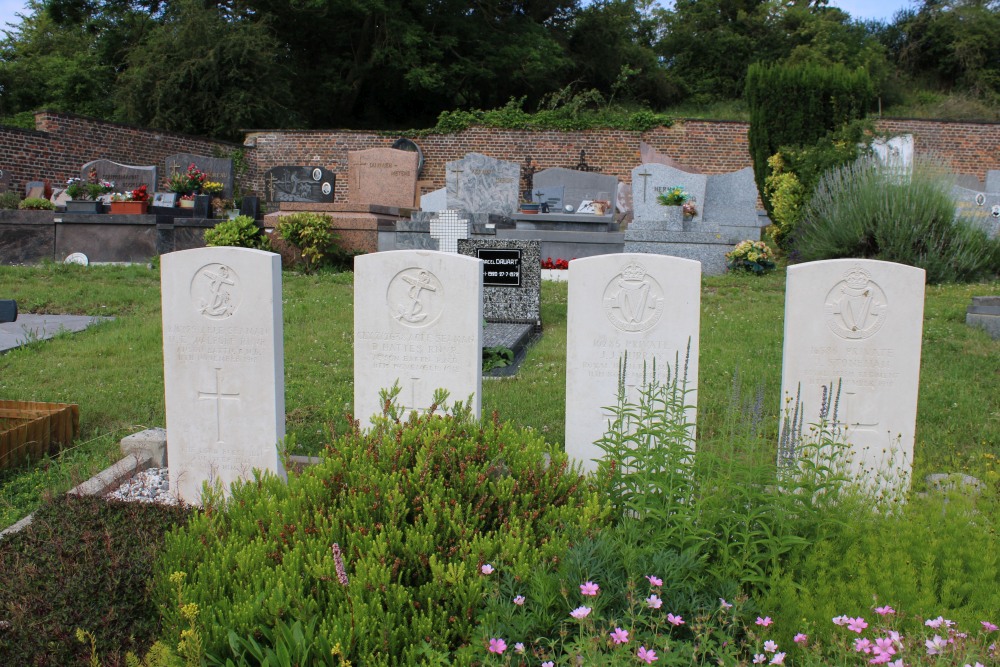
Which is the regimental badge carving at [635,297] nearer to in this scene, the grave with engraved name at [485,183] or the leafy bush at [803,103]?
the leafy bush at [803,103]

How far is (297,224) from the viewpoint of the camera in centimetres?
1184

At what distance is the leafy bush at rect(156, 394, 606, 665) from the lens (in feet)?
7.45

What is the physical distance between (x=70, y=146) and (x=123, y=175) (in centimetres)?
323

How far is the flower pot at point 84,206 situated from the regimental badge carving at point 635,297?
1246 cm

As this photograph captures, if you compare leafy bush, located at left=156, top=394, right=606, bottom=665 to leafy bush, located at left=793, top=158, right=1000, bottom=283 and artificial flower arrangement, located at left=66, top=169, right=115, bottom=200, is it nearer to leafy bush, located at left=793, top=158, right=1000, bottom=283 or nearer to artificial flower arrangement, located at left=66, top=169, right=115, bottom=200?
leafy bush, located at left=793, top=158, right=1000, bottom=283

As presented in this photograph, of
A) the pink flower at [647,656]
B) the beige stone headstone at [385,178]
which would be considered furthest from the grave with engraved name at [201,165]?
the pink flower at [647,656]

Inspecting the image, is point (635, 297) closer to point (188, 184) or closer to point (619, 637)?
point (619, 637)

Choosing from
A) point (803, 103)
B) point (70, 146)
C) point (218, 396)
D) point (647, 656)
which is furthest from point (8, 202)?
point (647, 656)

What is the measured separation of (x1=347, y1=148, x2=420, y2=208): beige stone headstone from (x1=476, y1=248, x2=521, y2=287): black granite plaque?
27.1ft

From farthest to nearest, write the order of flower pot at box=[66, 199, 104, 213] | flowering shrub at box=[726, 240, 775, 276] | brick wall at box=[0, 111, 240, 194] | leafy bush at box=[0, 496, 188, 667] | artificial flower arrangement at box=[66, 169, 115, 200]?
brick wall at box=[0, 111, 240, 194] < artificial flower arrangement at box=[66, 169, 115, 200] < flower pot at box=[66, 199, 104, 213] < flowering shrub at box=[726, 240, 775, 276] < leafy bush at box=[0, 496, 188, 667]

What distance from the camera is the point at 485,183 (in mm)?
15086

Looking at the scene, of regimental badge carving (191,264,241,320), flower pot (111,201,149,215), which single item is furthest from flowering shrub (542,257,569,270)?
regimental badge carving (191,264,241,320)

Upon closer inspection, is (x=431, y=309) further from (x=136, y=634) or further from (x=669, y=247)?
(x=669, y=247)

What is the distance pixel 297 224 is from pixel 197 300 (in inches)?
303
